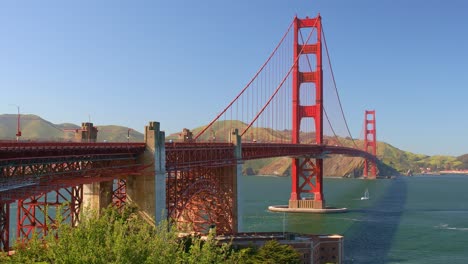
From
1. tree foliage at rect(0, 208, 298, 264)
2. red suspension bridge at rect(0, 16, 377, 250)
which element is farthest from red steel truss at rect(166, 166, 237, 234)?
tree foliage at rect(0, 208, 298, 264)

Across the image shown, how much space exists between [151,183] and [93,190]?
10.7ft

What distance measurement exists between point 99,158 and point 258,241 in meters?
16.1

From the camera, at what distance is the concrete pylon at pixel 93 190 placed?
3047cm

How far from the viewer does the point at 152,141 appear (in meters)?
32.0

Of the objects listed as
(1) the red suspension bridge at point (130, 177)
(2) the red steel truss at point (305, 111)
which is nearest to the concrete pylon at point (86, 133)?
(1) the red suspension bridge at point (130, 177)

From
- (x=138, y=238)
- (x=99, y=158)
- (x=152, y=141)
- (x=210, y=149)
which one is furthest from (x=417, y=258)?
(x=138, y=238)

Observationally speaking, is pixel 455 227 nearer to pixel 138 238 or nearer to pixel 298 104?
pixel 298 104


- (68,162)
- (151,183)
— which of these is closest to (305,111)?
(151,183)

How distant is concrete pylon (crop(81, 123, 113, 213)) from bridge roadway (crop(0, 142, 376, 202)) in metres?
1.69

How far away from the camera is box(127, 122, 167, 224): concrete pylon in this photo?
31547 millimetres

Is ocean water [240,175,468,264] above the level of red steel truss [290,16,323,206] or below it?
below

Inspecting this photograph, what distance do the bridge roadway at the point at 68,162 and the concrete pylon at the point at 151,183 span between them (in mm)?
509

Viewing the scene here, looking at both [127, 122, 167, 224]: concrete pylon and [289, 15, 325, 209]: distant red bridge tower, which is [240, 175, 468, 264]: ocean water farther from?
[127, 122, 167, 224]: concrete pylon

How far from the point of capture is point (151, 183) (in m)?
31.6
